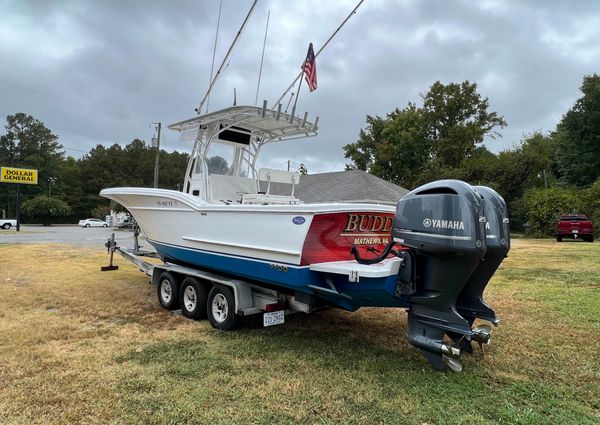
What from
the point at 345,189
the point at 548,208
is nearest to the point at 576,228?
the point at 548,208

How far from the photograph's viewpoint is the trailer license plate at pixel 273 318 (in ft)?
15.7

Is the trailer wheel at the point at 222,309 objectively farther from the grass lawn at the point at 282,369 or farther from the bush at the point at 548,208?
the bush at the point at 548,208

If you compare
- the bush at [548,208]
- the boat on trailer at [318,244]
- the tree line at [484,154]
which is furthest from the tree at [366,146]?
the boat on trailer at [318,244]

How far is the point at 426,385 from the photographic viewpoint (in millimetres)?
3650

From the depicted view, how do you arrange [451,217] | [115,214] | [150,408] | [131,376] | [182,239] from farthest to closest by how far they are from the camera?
[115,214], [182,239], [131,376], [451,217], [150,408]

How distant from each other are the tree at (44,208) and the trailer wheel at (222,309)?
56.6 meters

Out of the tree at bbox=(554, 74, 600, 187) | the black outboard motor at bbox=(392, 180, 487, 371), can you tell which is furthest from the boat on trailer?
the tree at bbox=(554, 74, 600, 187)

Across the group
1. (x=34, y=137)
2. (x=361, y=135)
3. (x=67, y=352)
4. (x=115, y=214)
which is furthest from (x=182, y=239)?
(x=34, y=137)

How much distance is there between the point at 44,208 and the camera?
173ft

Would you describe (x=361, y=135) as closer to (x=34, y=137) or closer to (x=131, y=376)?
(x=131, y=376)

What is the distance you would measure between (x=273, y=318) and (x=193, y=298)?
158cm

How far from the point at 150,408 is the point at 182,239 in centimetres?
313

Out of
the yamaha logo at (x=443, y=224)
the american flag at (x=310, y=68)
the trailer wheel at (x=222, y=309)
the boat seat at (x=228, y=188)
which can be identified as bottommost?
the trailer wheel at (x=222, y=309)

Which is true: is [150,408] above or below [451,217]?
below
